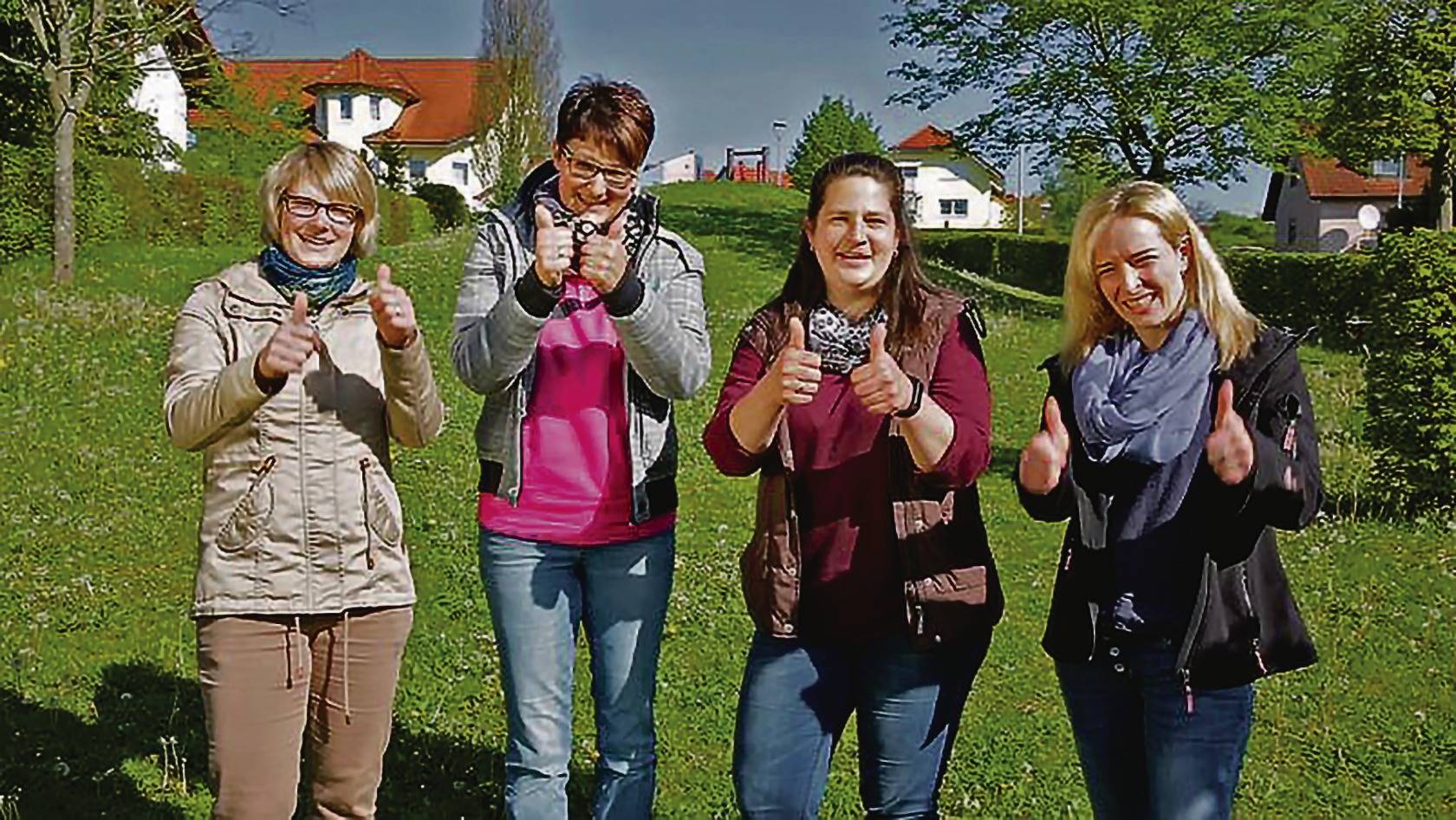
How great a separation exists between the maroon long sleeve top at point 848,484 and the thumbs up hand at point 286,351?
1024 mm

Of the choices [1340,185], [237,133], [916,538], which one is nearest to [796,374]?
[916,538]

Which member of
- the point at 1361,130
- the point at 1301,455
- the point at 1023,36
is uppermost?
the point at 1023,36

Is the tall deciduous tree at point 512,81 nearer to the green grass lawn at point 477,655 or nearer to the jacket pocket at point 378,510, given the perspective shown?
the green grass lawn at point 477,655

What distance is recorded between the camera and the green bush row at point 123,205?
24125 mm

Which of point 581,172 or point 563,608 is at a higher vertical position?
point 581,172

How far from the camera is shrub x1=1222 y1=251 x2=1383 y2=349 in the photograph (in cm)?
2769

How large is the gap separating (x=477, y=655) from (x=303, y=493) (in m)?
3.21

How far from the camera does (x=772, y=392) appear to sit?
11.3 ft

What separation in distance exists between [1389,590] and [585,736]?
5.04 meters

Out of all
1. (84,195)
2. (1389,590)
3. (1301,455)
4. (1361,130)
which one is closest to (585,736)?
(1301,455)

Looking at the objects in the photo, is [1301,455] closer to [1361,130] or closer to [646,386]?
[646,386]

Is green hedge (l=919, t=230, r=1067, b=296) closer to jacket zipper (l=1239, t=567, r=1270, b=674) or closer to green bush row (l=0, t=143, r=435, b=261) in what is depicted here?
green bush row (l=0, t=143, r=435, b=261)

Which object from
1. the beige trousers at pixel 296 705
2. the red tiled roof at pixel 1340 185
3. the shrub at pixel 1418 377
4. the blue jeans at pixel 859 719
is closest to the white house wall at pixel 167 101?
the red tiled roof at pixel 1340 185

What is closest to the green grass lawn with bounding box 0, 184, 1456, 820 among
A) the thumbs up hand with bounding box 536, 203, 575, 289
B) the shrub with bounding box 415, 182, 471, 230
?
the thumbs up hand with bounding box 536, 203, 575, 289
